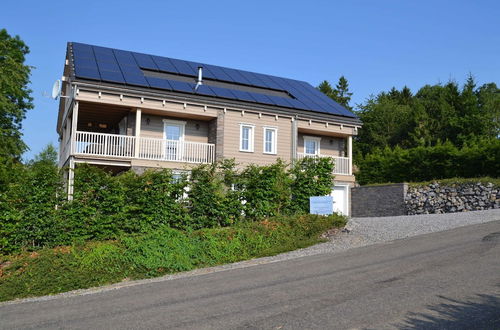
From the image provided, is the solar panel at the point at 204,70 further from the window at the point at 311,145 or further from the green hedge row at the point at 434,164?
the green hedge row at the point at 434,164

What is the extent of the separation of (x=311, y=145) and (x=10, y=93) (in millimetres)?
18583

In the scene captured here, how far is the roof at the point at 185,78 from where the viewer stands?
21.7m

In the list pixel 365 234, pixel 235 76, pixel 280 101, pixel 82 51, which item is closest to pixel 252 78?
pixel 235 76

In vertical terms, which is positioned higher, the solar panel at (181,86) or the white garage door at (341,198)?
the solar panel at (181,86)

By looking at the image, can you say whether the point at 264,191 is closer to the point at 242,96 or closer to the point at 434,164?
the point at 242,96

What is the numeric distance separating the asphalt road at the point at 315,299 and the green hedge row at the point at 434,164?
12680mm

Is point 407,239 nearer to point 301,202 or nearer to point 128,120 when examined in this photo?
point 301,202

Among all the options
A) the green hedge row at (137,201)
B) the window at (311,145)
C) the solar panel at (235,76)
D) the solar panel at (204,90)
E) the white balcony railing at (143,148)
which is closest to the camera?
the green hedge row at (137,201)

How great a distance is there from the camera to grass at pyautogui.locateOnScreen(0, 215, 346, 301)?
11.6m

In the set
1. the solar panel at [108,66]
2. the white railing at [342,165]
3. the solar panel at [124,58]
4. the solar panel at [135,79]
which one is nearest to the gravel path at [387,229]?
the white railing at [342,165]

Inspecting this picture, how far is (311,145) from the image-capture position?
26750mm

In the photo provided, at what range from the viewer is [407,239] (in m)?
14.9

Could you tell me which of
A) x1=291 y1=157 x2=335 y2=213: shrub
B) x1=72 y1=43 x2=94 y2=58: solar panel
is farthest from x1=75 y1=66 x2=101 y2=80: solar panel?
x1=291 y1=157 x2=335 y2=213: shrub

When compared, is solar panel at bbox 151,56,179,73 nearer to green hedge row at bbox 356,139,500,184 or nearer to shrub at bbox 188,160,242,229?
shrub at bbox 188,160,242,229
